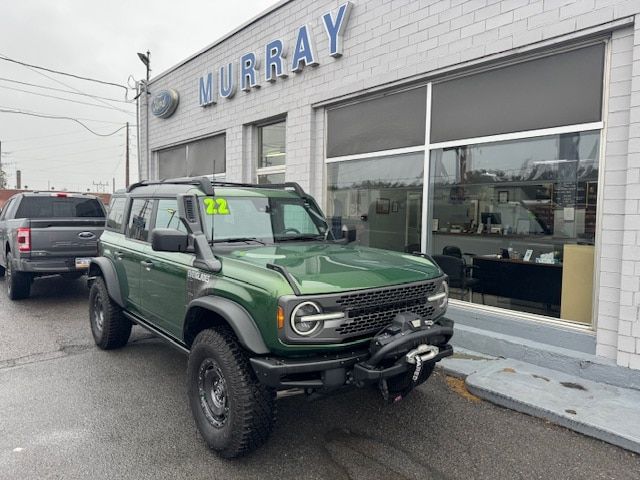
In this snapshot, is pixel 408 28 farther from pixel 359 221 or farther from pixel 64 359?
pixel 64 359

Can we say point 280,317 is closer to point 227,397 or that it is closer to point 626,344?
point 227,397

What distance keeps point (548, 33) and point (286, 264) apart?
12.9 ft

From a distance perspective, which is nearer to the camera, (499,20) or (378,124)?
(499,20)

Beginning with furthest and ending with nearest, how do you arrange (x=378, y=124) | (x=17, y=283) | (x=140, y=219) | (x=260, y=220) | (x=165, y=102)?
1. (x=165, y=102)
2. (x=17, y=283)
3. (x=378, y=124)
4. (x=140, y=219)
5. (x=260, y=220)

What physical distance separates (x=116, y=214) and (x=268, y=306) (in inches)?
148

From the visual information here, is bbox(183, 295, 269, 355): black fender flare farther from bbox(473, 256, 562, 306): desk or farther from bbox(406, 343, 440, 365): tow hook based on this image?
bbox(473, 256, 562, 306): desk

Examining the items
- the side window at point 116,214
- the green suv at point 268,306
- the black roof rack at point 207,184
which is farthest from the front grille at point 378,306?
the side window at point 116,214

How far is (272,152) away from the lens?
9266mm

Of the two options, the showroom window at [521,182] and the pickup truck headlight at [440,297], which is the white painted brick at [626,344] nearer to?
the showroom window at [521,182]

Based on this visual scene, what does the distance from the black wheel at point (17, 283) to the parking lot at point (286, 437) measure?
3.82m

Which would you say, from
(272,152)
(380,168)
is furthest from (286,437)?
(272,152)

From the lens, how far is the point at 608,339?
4430mm

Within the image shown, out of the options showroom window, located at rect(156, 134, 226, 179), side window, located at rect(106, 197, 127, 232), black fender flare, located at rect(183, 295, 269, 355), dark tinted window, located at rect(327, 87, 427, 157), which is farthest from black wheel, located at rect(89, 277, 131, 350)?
showroom window, located at rect(156, 134, 226, 179)

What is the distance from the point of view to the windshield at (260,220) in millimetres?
3902
